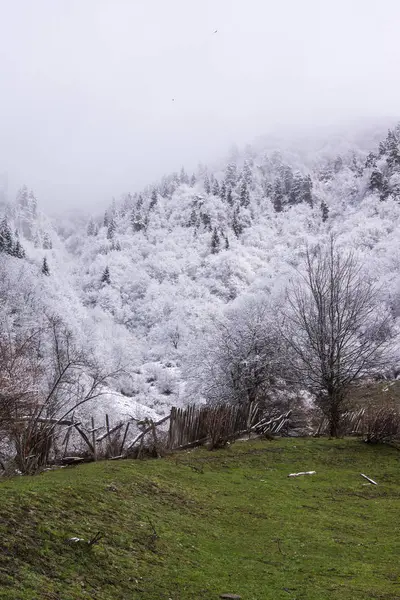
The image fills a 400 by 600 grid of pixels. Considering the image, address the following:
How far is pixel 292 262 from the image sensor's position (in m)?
141

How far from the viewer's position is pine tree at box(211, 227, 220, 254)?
165 meters

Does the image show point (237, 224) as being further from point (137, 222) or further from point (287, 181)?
point (137, 222)

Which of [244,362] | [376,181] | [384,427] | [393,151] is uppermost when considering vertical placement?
[393,151]

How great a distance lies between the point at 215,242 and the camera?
167250mm

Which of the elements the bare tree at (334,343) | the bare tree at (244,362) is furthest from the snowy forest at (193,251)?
the bare tree at (334,343)

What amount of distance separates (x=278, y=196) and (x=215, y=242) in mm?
38369

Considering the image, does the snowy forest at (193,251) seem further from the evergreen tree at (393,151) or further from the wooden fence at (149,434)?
the wooden fence at (149,434)

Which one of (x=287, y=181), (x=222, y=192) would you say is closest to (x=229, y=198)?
(x=222, y=192)

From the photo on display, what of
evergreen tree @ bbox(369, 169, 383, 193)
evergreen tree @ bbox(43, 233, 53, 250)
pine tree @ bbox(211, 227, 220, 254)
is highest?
evergreen tree @ bbox(369, 169, 383, 193)

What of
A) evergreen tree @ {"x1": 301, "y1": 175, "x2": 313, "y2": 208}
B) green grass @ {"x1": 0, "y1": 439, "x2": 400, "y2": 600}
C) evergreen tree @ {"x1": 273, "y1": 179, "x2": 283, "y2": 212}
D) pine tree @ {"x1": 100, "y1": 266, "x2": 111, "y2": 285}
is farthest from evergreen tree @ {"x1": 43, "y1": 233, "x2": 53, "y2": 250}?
green grass @ {"x1": 0, "y1": 439, "x2": 400, "y2": 600}

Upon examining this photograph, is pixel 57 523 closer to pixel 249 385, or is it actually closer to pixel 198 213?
pixel 249 385

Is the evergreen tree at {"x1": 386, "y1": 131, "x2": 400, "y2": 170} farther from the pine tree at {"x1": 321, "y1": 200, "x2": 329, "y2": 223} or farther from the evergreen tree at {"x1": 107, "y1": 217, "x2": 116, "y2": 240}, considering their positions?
the evergreen tree at {"x1": 107, "y1": 217, "x2": 116, "y2": 240}

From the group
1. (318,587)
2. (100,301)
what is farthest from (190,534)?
(100,301)

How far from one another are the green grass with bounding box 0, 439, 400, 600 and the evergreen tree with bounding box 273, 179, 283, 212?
17865cm
